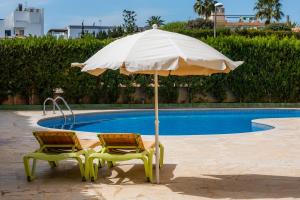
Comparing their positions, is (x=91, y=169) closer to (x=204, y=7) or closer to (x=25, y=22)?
(x=25, y=22)

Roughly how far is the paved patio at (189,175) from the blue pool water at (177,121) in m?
5.43

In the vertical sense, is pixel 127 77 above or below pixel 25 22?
below

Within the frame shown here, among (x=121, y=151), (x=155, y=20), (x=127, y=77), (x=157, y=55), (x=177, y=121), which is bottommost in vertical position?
(x=177, y=121)

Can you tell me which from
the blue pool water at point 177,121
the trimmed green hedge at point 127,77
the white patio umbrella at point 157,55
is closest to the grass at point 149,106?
the trimmed green hedge at point 127,77

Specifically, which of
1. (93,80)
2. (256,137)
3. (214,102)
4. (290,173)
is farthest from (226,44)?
(290,173)

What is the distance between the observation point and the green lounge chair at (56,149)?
732cm

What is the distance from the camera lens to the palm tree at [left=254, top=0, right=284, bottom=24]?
3007 inches

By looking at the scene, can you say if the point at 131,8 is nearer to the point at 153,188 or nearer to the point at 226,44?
the point at 226,44

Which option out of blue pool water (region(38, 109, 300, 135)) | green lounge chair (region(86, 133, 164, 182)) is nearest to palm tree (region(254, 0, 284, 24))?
blue pool water (region(38, 109, 300, 135))

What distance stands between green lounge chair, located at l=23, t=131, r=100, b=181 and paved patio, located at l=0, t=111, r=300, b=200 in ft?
0.88

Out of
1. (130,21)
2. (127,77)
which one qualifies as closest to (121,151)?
(127,77)

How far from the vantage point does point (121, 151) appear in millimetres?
7664

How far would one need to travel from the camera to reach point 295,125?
15.0 m

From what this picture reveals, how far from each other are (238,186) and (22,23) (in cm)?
7357
